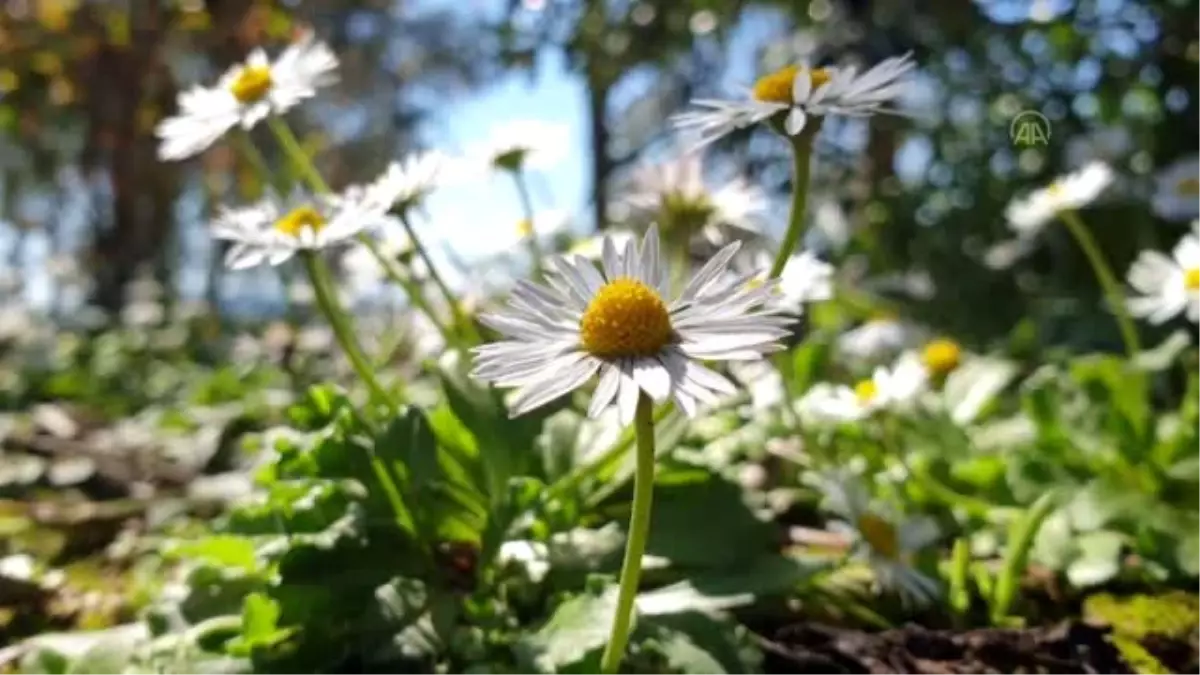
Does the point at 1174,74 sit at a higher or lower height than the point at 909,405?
higher

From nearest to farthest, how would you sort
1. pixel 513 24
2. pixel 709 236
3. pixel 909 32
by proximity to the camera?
pixel 709 236 → pixel 909 32 → pixel 513 24

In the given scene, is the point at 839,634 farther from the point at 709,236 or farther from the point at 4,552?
the point at 4,552

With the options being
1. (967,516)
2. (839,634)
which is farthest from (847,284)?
(839,634)

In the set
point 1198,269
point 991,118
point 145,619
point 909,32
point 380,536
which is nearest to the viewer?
point 380,536

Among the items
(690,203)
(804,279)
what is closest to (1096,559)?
(804,279)

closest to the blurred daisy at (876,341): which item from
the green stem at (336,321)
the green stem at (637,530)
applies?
the green stem at (336,321)

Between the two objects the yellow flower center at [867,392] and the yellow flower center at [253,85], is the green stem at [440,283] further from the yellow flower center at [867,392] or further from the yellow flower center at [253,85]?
the yellow flower center at [867,392]

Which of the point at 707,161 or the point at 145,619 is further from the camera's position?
the point at 707,161
